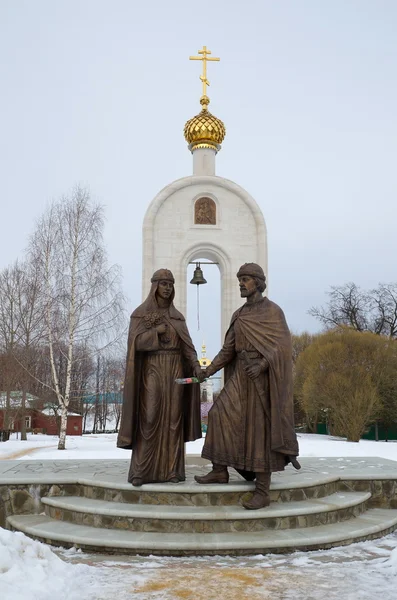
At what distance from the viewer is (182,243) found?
1303 cm

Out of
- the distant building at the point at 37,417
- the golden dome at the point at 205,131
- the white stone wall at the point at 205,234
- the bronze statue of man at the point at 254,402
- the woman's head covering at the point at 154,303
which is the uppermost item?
the golden dome at the point at 205,131

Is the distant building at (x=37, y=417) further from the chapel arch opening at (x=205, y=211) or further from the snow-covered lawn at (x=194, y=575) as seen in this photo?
the snow-covered lawn at (x=194, y=575)

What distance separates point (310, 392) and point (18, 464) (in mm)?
19436

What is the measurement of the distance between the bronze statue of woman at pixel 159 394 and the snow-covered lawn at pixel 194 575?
126 cm

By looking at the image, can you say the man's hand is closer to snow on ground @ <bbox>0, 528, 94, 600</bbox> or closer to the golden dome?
snow on ground @ <bbox>0, 528, 94, 600</bbox>

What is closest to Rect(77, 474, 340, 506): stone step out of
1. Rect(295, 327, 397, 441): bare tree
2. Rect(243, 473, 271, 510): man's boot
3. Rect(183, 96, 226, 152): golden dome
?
Rect(243, 473, 271, 510): man's boot

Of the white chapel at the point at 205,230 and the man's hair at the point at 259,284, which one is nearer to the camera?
the man's hair at the point at 259,284

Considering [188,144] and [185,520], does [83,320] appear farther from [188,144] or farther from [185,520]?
[185,520]

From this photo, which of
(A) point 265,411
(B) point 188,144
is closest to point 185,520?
(A) point 265,411

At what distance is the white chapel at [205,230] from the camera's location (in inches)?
507

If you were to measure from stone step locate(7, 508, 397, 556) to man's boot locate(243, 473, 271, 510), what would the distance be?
11.1 inches

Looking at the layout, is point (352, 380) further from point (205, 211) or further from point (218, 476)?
point (218, 476)

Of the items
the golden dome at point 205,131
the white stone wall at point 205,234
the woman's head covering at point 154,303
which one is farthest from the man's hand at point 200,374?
the golden dome at point 205,131

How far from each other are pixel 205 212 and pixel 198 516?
369 inches
